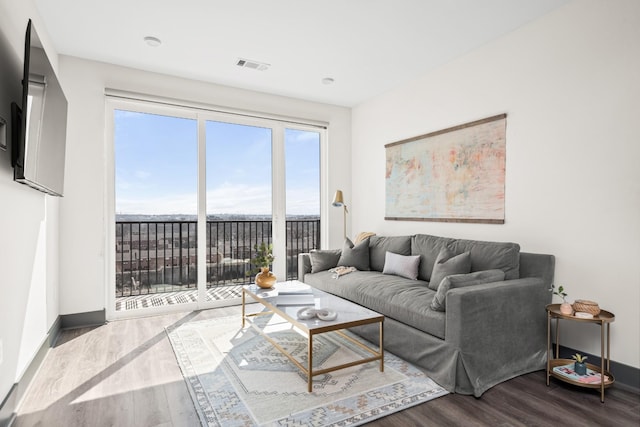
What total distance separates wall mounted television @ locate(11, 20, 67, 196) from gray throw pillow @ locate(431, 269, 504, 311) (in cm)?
253

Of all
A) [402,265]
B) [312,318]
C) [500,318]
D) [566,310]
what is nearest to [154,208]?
[312,318]

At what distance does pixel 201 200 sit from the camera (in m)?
4.25

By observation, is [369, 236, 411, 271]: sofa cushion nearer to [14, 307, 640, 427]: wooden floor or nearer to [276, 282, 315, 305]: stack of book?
[276, 282, 315, 305]: stack of book

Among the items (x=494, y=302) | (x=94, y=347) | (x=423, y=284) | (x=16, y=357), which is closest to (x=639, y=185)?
(x=494, y=302)

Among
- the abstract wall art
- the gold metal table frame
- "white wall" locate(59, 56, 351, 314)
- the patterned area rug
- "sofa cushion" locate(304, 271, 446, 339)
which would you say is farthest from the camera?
"white wall" locate(59, 56, 351, 314)

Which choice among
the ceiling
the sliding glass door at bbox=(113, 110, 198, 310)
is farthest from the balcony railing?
the ceiling

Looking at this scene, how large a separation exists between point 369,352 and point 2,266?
2.41m

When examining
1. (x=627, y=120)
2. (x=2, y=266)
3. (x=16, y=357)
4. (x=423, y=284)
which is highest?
(x=627, y=120)

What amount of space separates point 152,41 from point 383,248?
3.08 metres

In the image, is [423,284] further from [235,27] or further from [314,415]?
[235,27]

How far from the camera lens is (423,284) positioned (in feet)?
10.6

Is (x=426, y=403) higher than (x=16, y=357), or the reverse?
(x=16, y=357)

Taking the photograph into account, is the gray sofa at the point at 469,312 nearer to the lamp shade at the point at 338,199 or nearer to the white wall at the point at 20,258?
the lamp shade at the point at 338,199

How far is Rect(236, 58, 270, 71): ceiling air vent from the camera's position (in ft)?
12.2
